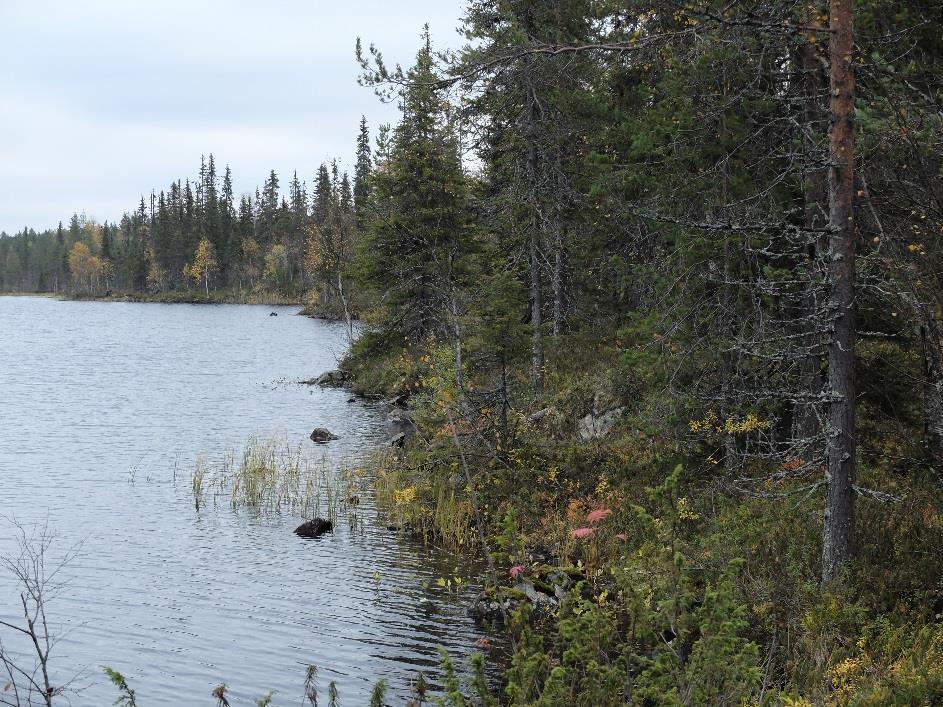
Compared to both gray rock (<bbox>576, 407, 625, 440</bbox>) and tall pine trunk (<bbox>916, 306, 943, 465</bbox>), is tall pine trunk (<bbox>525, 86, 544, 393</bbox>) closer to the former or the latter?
gray rock (<bbox>576, 407, 625, 440</bbox>)

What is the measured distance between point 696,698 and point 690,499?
687cm

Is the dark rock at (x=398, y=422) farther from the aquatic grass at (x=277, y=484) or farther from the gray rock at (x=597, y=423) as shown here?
the gray rock at (x=597, y=423)

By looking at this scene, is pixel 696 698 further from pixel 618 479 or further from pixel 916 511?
pixel 618 479

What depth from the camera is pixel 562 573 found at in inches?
465

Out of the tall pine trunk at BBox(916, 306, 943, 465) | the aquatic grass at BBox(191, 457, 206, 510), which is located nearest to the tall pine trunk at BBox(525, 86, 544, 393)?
the aquatic grass at BBox(191, 457, 206, 510)

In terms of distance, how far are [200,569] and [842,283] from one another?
36.9ft

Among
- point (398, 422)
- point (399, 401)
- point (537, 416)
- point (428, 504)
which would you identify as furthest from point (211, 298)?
point (428, 504)

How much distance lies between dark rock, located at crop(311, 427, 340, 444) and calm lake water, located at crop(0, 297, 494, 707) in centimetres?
37

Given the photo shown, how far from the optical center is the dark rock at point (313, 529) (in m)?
16.0

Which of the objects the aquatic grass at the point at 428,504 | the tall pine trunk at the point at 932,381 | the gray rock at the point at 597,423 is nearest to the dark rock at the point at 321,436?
the aquatic grass at the point at 428,504

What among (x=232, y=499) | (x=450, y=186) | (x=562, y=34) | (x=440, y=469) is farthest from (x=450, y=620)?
(x=450, y=186)

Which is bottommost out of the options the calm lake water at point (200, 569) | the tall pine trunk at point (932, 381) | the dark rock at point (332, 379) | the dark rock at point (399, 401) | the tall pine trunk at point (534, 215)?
the calm lake water at point (200, 569)

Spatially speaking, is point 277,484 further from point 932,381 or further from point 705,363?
point 932,381

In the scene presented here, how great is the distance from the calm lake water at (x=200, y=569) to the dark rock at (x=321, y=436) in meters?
0.37
